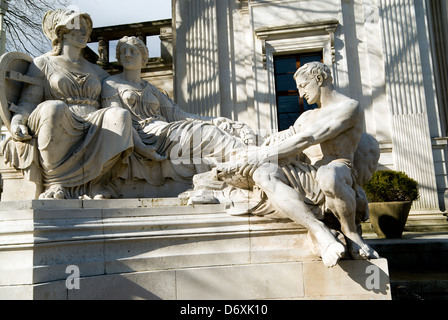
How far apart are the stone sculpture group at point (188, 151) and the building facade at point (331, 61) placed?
5703mm

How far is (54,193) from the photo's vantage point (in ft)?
9.77

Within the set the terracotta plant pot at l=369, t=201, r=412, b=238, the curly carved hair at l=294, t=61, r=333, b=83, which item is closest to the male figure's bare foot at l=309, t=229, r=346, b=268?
the curly carved hair at l=294, t=61, r=333, b=83

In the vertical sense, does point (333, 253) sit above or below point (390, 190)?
below

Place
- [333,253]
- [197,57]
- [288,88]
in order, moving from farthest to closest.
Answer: [288,88]
[197,57]
[333,253]

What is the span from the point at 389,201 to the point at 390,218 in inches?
23.5

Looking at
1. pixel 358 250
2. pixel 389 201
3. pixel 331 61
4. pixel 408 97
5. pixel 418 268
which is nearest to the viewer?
pixel 358 250

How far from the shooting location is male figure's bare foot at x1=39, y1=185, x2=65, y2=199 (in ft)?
9.70

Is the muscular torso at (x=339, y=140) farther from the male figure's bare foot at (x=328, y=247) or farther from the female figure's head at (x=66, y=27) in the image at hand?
the female figure's head at (x=66, y=27)

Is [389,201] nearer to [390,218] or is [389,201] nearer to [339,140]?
[390,218]

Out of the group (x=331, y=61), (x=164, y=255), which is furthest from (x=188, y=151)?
(x=331, y=61)

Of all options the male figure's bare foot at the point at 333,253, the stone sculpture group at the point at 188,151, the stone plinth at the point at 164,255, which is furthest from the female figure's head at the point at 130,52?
the male figure's bare foot at the point at 333,253

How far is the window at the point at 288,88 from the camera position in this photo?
968 centimetres

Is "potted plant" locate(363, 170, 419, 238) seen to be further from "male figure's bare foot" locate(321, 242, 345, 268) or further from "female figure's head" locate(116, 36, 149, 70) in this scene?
"female figure's head" locate(116, 36, 149, 70)
